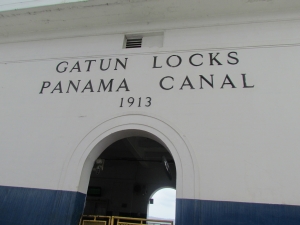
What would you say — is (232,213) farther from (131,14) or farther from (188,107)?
(131,14)

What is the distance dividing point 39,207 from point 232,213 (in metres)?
2.98

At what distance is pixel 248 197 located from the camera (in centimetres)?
338

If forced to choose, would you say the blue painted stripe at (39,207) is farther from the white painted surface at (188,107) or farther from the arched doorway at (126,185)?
the arched doorway at (126,185)

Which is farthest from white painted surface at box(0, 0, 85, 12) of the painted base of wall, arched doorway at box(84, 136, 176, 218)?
arched doorway at box(84, 136, 176, 218)

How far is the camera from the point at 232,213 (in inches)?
131

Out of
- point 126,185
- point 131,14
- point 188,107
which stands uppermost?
point 131,14

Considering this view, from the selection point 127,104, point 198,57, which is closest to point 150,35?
point 198,57

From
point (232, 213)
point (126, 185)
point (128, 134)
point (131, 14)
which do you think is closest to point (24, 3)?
point (131, 14)

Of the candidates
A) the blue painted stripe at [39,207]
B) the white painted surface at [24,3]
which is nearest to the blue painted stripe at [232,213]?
the blue painted stripe at [39,207]

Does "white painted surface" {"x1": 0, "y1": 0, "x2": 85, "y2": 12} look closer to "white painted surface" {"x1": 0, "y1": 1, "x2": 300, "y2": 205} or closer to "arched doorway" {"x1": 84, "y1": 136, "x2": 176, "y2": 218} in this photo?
"white painted surface" {"x1": 0, "y1": 1, "x2": 300, "y2": 205}

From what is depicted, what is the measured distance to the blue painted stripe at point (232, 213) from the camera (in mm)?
3215

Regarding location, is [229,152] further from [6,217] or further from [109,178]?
[109,178]

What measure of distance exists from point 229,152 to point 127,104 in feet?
6.29

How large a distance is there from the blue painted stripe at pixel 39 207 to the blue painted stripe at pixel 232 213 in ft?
5.38
